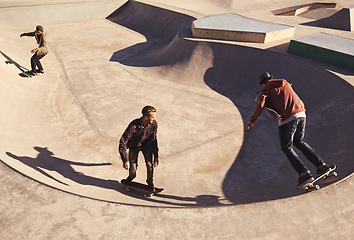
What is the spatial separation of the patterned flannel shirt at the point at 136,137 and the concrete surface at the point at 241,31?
341 inches

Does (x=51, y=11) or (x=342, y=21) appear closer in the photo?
(x=342, y=21)

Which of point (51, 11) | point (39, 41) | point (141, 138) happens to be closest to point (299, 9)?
point (51, 11)

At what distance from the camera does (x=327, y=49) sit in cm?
925

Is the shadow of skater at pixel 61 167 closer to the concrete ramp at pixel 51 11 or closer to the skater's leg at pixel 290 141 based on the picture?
the skater's leg at pixel 290 141

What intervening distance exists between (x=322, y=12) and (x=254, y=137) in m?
18.0

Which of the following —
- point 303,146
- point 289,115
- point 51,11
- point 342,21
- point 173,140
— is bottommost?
point 173,140

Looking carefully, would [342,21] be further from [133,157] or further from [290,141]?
[133,157]

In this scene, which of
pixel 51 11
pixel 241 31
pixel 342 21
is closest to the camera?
pixel 241 31

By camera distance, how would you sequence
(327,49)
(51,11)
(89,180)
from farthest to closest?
1. (51,11)
2. (327,49)
3. (89,180)

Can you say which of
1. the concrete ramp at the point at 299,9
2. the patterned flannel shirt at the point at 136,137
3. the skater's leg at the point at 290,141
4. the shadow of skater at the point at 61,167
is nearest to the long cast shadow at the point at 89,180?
the shadow of skater at the point at 61,167

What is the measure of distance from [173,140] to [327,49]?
6.85m

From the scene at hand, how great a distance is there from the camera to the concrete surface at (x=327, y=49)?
8.89 metres

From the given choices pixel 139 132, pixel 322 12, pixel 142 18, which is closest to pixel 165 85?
pixel 139 132

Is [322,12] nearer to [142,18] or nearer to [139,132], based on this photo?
[142,18]
